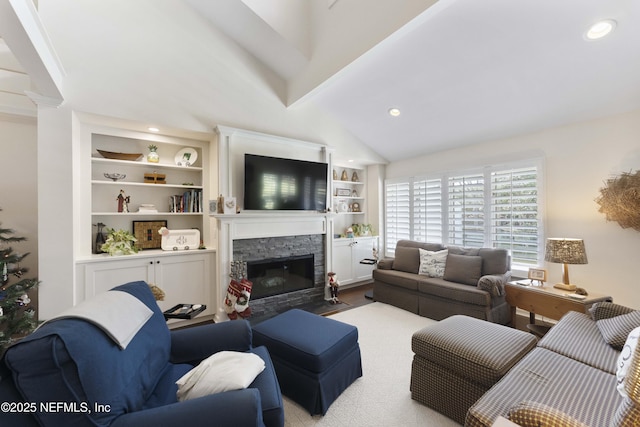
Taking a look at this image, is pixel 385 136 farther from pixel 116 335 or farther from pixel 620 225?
pixel 116 335

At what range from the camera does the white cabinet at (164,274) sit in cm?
273

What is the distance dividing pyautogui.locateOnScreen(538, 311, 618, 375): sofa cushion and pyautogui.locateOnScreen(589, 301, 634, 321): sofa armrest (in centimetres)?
6

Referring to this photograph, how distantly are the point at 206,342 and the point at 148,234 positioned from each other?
2.26 meters

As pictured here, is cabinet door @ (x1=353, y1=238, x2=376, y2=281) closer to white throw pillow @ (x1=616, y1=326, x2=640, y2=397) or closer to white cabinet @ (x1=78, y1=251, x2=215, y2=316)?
white cabinet @ (x1=78, y1=251, x2=215, y2=316)

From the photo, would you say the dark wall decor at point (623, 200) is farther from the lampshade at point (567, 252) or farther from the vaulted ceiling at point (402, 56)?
the vaulted ceiling at point (402, 56)

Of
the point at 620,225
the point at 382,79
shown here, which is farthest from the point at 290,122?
the point at 620,225

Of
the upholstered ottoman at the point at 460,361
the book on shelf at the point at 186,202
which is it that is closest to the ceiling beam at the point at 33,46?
the book on shelf at the point at 186,202

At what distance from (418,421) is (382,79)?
130 inches

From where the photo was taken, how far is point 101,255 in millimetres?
2887

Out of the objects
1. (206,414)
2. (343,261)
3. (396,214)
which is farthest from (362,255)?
(206,414)

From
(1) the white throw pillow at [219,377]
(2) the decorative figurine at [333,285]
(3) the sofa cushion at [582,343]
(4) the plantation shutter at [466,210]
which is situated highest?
(4) the plantation shutter at [466,210]

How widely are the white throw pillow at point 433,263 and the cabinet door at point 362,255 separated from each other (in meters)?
1.27

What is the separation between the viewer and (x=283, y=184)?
3.71 metres

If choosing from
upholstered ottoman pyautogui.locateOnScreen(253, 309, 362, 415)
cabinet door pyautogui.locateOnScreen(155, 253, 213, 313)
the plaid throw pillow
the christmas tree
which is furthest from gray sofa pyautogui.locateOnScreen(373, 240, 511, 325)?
the christmas tree
